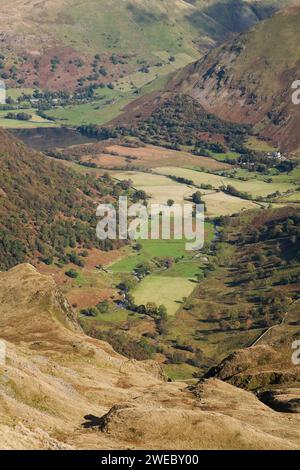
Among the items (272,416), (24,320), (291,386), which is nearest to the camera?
(272,416)

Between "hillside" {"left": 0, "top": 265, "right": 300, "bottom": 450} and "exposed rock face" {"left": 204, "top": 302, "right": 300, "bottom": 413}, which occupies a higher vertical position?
"hillside" {"left": 0, "top": 265, "right": 300, "bottom": 450}

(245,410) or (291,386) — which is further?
(291,386)

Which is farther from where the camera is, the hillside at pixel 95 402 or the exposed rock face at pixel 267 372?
the exposed rock face at pixel 267 372

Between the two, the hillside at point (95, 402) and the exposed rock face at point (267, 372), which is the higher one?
the hillside at point (95, 402)

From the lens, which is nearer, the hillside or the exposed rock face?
the hillside

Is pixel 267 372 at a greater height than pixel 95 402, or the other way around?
pixel 95 402

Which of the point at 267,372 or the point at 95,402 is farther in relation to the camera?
the point at 267,372
